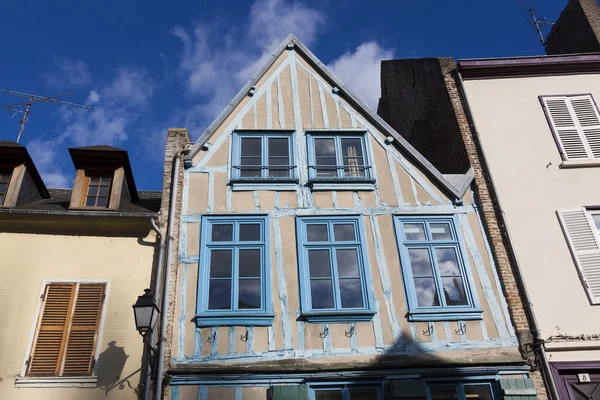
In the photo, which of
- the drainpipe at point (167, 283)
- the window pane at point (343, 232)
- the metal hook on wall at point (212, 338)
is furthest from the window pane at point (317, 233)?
the drainpipe at point (167, 283)

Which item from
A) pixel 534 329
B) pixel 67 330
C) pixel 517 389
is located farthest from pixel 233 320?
pixel 534 329

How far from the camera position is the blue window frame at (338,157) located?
10078mm

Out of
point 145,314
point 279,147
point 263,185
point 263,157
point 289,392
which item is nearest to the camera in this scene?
point 145,314

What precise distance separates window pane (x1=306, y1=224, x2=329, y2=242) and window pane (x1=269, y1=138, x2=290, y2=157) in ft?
5.96

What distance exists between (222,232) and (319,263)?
1911 millimetres

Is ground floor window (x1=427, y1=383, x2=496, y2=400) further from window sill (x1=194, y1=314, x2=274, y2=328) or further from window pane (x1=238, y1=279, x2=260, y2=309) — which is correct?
window pane (x1=238, y1=279, x2=260, y2=309)

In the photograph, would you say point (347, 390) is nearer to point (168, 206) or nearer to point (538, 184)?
point (168, 206)

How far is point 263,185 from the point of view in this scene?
32.3ft

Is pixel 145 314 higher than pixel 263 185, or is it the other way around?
pixel 263 185

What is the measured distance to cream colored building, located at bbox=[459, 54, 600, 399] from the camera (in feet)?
27.6

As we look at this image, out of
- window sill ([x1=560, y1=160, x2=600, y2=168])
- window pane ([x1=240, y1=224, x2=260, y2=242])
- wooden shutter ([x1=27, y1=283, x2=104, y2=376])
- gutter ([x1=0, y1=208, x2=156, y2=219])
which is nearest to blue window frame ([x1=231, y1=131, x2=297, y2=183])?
window pane ([x1=240, y1=224, x2=260, y2=242])

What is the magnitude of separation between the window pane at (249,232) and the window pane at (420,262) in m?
2.84

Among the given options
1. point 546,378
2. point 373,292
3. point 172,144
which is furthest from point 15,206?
point 546,378

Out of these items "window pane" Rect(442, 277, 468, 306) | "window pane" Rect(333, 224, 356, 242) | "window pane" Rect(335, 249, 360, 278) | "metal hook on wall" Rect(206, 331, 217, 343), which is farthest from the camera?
"window pane" Rect(333, 224, 356, 242)
